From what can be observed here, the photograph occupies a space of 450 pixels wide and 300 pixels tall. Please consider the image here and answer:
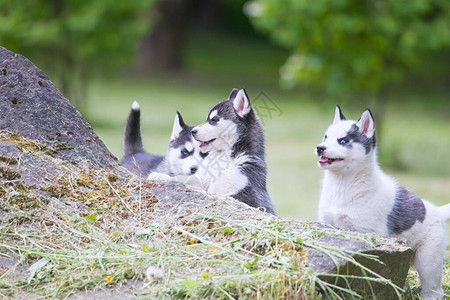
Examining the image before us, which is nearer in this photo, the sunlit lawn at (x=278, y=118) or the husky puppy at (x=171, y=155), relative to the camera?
the husky puppy at (x=171, y=155)

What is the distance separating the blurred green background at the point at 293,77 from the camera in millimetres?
12914

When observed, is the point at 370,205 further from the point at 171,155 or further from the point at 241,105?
the point at 171,155

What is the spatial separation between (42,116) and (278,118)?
49.4 ft

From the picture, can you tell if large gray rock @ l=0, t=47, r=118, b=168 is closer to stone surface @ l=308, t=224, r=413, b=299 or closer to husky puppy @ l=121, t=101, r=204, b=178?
husky puppy @ l=121, t=101, r=204, b=178

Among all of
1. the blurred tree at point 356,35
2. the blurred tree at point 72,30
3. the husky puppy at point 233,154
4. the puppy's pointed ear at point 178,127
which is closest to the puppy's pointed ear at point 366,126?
the husky puppy at point 233,154

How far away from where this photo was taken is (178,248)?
4.61 metres

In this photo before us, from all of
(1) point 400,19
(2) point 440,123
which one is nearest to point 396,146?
(1) point 400,19

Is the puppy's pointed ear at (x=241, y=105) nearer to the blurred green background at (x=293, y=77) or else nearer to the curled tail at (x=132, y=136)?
the blurred green background at (x=293, y=77)

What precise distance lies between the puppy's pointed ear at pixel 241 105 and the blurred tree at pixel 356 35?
691 cm

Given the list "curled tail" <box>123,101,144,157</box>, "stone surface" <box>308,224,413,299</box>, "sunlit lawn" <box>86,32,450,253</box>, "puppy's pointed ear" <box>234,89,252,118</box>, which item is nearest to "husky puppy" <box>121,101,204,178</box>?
"curled tail" <box>123,101,144,157</box>

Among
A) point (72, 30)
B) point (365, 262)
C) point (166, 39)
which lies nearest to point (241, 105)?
point (365, 262)

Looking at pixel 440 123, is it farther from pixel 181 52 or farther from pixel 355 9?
pixel 181 52

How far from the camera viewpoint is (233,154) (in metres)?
6.24

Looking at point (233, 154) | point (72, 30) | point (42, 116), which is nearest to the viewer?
point (42, 116)
